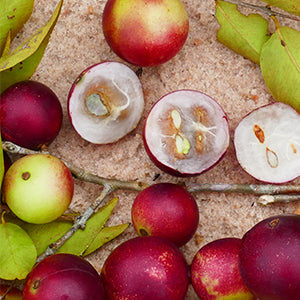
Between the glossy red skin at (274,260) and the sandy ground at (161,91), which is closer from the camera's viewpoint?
the glossy red skin at (274,260)

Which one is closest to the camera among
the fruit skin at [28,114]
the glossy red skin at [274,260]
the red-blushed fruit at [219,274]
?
the glossy red skin at [274,260]

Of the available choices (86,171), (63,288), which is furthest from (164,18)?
(63,288)

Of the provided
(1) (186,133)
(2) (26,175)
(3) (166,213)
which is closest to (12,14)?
(2) (26,175)

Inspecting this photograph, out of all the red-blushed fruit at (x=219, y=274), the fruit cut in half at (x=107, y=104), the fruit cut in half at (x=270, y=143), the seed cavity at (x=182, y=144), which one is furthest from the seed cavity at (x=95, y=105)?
the red-blushed fruit at (x=219, y=274)

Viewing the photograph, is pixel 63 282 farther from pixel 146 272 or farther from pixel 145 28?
pixel 145 28

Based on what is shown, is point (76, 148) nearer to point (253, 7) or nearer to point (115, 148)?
point (115, 148)

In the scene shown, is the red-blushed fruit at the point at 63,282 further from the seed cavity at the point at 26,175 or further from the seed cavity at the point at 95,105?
the seed cavity at the point at 95,105

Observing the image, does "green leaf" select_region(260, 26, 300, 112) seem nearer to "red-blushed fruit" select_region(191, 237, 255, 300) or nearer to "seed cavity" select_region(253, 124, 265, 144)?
"seed cavity" select_region(253, 124, 265, 144)
